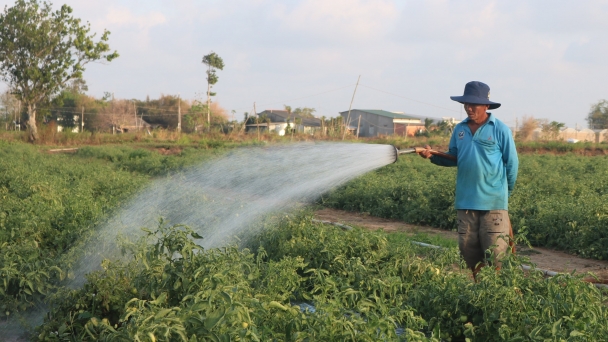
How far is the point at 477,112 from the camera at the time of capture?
17.0 feet

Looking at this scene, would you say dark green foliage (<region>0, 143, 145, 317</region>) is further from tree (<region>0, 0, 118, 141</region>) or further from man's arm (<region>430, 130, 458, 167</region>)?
tree (<region>0, 0, 118, 141</region>)

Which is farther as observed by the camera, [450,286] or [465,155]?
[465,155]

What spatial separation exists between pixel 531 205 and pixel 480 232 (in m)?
4.88

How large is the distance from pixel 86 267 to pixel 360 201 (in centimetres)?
719

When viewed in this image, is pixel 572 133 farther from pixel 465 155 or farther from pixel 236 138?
pixel 465 155

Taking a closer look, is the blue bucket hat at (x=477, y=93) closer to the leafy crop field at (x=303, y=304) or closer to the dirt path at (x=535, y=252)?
the leafy crop field at (x=303, y=304)

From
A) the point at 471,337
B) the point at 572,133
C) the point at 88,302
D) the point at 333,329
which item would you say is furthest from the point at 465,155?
the point at 572,133

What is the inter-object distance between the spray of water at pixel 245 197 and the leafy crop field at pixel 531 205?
173 centimetres

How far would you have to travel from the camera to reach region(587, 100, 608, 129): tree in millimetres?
61306

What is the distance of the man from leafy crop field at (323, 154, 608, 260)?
2.09 feet

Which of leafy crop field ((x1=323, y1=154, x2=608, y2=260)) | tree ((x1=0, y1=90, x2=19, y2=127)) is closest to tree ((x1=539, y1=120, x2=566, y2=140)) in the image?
leafy crop field ((x1=323, y1=154, x2=608, y2=260))

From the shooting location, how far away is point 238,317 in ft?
9.86

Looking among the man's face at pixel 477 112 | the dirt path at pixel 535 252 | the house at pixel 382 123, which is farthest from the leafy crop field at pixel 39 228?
the house at pixel 382 123

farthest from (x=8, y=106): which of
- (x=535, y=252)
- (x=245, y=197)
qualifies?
(x=535, y=252)
